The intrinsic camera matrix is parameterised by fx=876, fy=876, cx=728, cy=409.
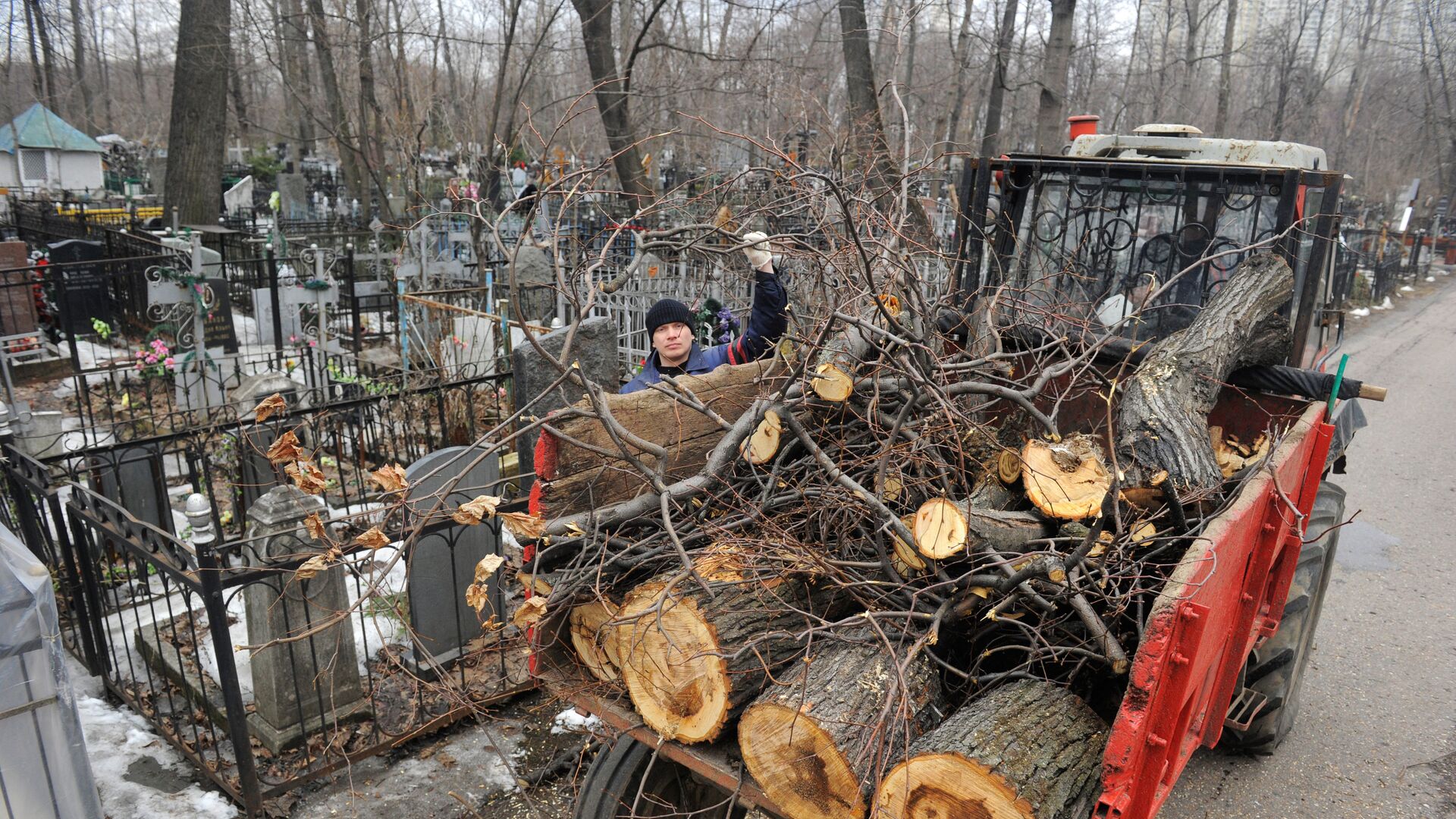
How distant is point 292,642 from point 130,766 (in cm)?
85

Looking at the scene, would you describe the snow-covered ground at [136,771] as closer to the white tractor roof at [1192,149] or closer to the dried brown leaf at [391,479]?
the dried brown leaf at [391,479]

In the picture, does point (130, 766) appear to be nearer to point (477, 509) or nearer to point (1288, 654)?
point (477, 509)

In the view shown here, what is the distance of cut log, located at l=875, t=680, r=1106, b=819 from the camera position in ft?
6.29

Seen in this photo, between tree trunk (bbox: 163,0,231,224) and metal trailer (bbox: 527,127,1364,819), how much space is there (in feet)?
43.5

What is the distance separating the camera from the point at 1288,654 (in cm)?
380

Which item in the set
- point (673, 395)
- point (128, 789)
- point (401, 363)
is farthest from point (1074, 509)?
point (401, 363)

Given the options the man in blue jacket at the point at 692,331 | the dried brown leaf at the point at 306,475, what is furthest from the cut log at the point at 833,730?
the man in blue jacket at the point at 692,331

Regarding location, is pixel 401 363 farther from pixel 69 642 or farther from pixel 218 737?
pixel 218 737

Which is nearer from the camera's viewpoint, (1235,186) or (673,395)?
(673,395)

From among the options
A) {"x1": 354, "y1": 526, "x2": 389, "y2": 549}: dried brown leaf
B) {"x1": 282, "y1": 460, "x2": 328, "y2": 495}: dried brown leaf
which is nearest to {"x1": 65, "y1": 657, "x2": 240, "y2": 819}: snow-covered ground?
{"x1": 282, "y1": 460, "x2": 328, "y2": 495}: dried brown leaf

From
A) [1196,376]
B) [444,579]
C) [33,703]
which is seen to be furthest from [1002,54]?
[33,703]

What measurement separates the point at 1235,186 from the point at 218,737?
5.37 m

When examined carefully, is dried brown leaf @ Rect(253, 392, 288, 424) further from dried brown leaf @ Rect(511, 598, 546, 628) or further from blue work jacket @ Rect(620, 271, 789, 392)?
blue work jacket @ Rect(620, 271, 789, 392)

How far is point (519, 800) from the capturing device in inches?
146
